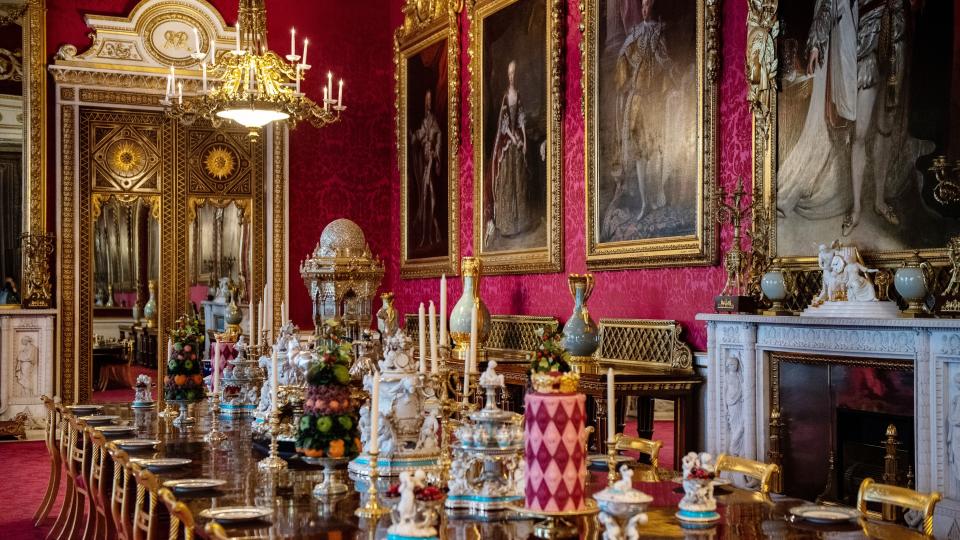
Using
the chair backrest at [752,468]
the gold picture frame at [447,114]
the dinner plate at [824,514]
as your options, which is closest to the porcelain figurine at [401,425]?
the chair backrest at [752,468]

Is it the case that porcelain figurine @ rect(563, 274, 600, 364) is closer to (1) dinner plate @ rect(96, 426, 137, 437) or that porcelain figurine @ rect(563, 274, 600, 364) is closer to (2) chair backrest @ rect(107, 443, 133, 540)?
(1) dinner plate @ rect(96, 426, 137, 437)

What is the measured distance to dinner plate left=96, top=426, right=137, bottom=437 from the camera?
17.1 feet

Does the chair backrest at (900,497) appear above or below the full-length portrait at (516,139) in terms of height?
below

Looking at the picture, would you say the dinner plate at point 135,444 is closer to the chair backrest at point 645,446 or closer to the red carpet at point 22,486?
the chair backrest at point 645,446

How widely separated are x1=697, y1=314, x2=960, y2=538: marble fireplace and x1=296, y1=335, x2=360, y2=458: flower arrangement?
2.69 metres

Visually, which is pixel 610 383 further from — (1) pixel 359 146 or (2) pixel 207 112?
(1) pixel 359 146

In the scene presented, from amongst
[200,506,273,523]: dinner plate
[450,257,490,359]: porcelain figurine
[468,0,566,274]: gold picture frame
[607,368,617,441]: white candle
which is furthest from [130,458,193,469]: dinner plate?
[468,0,566,274]: gold picture frame

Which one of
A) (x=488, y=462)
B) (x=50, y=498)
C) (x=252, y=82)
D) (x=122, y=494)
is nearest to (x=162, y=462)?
(x=122, y=494)

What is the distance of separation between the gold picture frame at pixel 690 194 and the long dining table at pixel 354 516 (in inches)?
129

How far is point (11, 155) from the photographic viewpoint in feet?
35.5

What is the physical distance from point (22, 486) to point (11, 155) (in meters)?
3.92

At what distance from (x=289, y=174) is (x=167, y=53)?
1753mm

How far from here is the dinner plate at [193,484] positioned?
366cm

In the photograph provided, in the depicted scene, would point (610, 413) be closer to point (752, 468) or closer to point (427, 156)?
point (752, 468)
